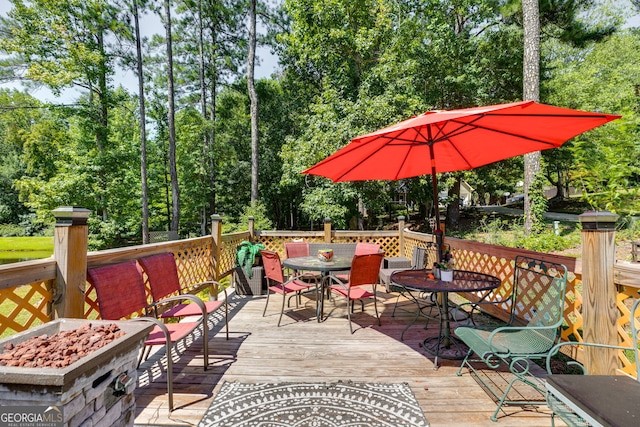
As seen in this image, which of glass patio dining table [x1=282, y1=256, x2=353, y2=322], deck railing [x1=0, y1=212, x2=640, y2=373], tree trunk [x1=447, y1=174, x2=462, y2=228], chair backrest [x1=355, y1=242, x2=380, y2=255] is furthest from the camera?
tree trunk [x1=447, y1=174, x2=462, y2=228]

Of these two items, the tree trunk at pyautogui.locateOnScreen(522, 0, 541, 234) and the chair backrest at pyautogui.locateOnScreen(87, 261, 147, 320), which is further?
the tree trunk at pyautogui.locateOnScreen(522, 0, 541, 234)

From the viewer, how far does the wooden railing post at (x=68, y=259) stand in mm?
2107

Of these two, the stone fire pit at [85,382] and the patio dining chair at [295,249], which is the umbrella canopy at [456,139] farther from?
the stone fire pit at [85,382]

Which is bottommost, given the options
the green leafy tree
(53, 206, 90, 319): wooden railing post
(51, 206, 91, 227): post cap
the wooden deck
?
the wooden deck

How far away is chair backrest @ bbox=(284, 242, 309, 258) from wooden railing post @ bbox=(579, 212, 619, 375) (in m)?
3.89

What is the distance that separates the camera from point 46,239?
20.2 meters

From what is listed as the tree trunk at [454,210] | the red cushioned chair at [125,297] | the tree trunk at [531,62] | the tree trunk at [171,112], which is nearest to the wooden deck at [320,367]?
the red cushioned chair at [125,297]

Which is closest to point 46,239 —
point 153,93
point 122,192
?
point 122,192

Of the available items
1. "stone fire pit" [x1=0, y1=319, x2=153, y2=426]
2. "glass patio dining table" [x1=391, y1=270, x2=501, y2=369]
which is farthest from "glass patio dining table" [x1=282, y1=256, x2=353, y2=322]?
"stone fire pit" [x1=0, y1=319, x2=153, y2=426]

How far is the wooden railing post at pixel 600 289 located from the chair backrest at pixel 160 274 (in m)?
3.77

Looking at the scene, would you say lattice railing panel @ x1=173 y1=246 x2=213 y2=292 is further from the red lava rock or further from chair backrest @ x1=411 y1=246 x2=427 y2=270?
chair backrest @ x1=411 y1=246 x2=427 y2=270

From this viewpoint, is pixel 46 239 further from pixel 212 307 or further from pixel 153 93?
pixel 212 307

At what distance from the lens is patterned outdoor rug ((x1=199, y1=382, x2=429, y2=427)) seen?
195 cm

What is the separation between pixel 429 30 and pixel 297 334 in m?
11.9
